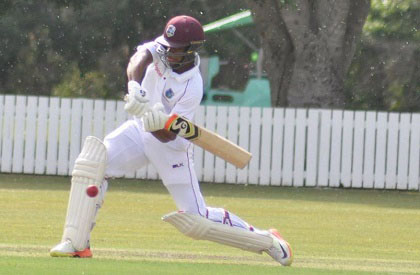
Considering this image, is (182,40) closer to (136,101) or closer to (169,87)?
(169,87)

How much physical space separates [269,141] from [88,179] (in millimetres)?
10812

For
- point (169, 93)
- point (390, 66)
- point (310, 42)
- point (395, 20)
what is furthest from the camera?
point (395, 20)

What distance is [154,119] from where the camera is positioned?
8258mm

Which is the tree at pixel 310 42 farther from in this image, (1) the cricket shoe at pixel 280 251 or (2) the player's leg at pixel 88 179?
(2) the player's leg at pixel 88 179

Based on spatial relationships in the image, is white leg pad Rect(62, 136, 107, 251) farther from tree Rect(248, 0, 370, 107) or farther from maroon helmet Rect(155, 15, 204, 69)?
tree Rect(248, 0, 370, 107)

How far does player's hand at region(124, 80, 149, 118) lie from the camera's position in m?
8.26

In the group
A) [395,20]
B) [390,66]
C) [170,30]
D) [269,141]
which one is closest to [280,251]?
[170,30]

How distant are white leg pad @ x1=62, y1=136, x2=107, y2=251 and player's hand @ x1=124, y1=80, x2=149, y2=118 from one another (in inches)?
16.5

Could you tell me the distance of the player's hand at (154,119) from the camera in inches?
325

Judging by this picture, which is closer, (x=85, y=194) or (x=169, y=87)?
(x=85, y=194)

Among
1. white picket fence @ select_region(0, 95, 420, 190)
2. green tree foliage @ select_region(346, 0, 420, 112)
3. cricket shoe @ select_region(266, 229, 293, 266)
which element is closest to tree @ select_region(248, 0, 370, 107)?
white picket fence @ select_region(0, 95, 420, 190)

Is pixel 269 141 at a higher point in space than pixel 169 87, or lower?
lower

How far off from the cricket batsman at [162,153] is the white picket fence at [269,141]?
33.7ft

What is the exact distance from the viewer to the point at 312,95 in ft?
67.5
